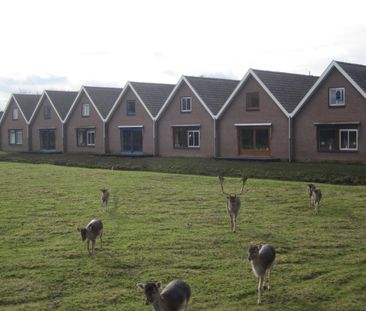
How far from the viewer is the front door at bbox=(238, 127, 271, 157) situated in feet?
137

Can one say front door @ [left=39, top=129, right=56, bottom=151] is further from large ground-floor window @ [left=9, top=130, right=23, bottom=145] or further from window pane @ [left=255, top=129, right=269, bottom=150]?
window pane @ [left=255, top=129, right=269, bottom=150]

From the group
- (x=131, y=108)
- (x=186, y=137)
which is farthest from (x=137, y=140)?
(x=186, y=137)

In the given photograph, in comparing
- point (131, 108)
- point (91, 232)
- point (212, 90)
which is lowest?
point (91, 232)

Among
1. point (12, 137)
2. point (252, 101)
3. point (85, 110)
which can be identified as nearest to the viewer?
point (252, 101)

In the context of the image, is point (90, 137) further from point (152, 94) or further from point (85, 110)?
point (152, 94)

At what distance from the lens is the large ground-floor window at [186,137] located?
4638 centimetres

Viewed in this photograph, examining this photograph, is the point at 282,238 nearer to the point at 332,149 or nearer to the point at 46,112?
the point at 332,149

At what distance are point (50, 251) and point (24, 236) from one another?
2.14m

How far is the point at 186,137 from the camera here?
47219 millimetres

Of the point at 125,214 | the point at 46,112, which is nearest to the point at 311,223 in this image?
the point at 125,214

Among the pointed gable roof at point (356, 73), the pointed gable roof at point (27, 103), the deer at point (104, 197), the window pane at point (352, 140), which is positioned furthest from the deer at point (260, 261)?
the pointed gable roof at point (27, 103)

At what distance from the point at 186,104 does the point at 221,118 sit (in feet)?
13.5

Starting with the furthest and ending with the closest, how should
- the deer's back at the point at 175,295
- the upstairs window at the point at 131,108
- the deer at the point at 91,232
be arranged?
the upstairs window at the point at 131,108, the deer at the point at 91,232, the deer's back at the point at 175,295

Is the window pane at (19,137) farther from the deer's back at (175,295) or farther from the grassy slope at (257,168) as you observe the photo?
the deer's back at (175,295)
